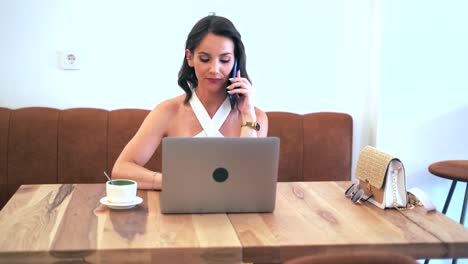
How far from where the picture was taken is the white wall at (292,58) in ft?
9.92

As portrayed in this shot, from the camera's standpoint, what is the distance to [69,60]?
3.04 meters

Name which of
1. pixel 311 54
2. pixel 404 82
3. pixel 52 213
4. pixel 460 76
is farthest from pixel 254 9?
pixel 52 213

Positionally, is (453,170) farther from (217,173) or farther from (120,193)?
(120,193)

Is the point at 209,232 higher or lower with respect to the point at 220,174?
lower

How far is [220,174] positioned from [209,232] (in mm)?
187

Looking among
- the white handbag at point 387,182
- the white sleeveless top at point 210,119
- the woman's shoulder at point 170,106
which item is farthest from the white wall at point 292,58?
the white handbag at point 387,182

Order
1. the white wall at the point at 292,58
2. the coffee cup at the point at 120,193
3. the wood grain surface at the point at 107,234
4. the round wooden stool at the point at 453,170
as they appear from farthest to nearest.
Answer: the white wall at the point at 292,58 → the round wooden stool at the point at 453,170 → the coffee cup at the point at 120,193 → the wood grain surface at the point at 107,234

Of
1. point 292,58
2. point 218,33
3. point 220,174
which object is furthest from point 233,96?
point 292,58

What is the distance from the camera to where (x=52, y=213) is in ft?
5.60

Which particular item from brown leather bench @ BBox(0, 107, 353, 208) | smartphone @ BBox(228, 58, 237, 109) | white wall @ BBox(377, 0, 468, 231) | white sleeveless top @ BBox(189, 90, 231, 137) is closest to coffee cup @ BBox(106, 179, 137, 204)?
white sleeveless top @ BBox(189, 90, 231, 137)

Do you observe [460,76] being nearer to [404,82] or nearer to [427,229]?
[404,82]

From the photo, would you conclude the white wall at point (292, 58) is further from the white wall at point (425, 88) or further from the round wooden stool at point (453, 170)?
the round wooden stool at point (453, 170)

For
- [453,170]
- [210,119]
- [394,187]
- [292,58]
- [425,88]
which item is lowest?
[453,170]

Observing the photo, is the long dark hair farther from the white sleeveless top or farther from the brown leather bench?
the brown leather bench
